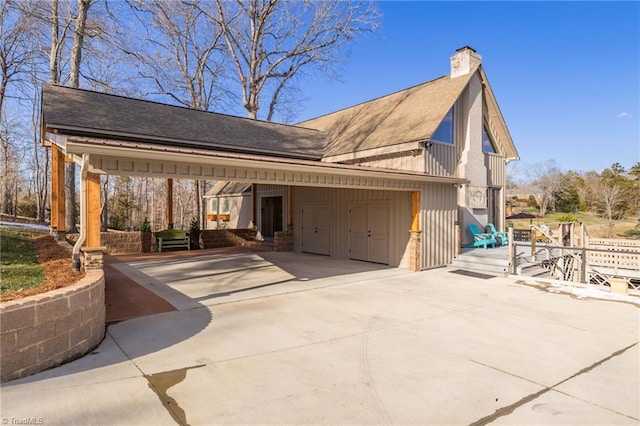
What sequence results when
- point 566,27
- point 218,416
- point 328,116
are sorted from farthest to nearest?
point 328,116 → point 566,27 → point 218,416

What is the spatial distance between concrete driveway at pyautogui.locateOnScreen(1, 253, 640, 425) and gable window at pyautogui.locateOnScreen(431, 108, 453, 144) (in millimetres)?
6553

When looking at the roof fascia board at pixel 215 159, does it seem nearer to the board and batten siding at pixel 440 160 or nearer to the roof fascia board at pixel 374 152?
the roof fascia board at pixel 374 152

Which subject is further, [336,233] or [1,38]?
[1,38]

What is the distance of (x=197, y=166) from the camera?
6547mm

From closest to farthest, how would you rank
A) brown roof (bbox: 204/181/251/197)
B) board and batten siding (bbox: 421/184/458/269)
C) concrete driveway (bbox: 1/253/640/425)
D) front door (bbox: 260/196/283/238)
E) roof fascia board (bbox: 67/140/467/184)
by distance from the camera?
1. concrete driveway (bbox: 1/253/640/425)
2. roof fascia board (bbox: 67/140/467/184)
3. board and batten siding (bbox: 421/184/458/269)
4. front door (bbox: 260/196/283/238)
5. brown roof (bbox: 204/181/251/197)

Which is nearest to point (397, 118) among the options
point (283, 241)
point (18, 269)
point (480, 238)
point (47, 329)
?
point (480, 238)

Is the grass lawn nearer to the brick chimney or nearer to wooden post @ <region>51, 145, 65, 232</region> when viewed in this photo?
wooden post @ <region>51, 145, 65, 232</region>

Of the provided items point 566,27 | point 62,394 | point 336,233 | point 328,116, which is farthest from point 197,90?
point 62,394

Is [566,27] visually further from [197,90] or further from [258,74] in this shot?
[197,90]

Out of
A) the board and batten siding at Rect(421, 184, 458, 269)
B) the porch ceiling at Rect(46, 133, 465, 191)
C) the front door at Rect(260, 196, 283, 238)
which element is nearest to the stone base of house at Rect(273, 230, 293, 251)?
the front door at Rect(260, 196, 283, 238)

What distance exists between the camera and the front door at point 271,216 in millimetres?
17016

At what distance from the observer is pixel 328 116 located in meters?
20.2

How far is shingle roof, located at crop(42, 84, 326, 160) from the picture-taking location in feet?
34.0

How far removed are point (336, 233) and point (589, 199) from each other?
36020mm
